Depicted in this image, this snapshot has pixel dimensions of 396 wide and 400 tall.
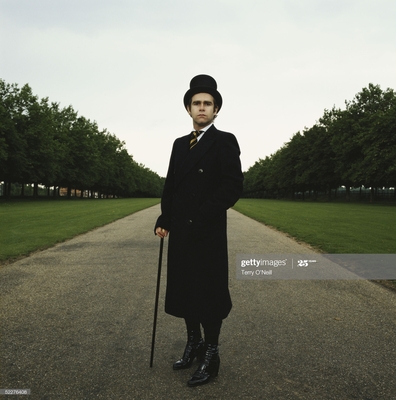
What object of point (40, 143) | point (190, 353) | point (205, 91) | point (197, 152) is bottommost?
point (190, 353)

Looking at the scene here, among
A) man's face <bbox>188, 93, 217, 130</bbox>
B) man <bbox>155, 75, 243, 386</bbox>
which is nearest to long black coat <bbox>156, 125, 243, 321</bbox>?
man <bbox>155, 75, 243, 386</bbox>

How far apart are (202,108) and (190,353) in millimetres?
2246

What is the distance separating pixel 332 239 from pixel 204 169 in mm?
9926

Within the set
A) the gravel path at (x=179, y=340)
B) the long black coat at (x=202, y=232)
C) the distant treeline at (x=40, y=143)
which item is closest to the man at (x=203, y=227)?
the long black coat at (x=202, y=232)

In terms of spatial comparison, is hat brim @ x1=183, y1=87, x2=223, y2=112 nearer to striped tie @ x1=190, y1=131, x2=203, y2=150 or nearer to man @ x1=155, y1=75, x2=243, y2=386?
man @ x1=155, y1=75, x2=243, y2=386

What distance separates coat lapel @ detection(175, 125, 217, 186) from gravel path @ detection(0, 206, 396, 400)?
177 cm

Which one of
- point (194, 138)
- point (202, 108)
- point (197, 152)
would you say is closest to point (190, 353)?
point (197, 152)

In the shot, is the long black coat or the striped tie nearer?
the long black coat

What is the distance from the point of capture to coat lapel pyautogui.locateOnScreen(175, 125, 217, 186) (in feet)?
10.3

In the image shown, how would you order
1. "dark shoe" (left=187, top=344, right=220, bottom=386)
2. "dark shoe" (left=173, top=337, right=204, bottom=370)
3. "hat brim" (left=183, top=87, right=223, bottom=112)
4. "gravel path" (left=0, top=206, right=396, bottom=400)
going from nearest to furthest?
1. "gravel path" (left=0, top=206, right=396, bottom=400)
2. "dark shoe" (left=187, top=344, right=220, bottom=386)
3. "hat brim" (left=183, top=87, right=223, bottom=112)
4. "dark shoe" (left=173, top=337, right=204, bottom=370)

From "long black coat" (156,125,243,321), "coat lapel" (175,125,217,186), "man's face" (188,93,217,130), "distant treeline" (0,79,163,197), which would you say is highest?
"distant treeline" (0,79,163,197)

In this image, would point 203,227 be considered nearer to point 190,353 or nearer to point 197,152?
point 197,152

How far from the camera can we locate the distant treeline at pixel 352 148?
38188mm

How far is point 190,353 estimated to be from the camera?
331 centimetres
